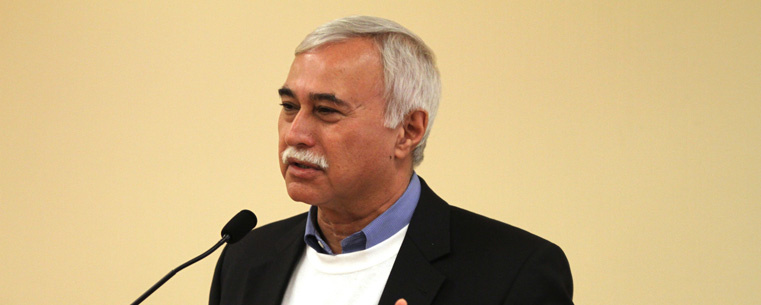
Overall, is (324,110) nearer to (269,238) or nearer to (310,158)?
(310,158)

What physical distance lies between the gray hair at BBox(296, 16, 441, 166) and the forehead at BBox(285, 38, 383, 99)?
0.7 inches

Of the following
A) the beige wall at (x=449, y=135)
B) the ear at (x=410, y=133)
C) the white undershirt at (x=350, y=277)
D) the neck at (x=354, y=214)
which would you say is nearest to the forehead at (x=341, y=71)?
the ear at (x=410, y=133)

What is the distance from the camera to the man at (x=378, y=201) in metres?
1.87

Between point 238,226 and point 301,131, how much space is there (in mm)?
243

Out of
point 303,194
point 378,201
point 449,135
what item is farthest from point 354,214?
point 449,135

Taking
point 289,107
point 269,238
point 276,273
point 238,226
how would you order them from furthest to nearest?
point 269,238 < point 276,273 < point 289,107 < point 238,226

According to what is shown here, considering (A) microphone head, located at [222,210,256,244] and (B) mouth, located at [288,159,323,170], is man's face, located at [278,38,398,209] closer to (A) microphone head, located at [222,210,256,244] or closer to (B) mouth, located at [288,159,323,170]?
(B) mouth, located at [288,159,323,170]

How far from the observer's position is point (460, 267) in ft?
6.25

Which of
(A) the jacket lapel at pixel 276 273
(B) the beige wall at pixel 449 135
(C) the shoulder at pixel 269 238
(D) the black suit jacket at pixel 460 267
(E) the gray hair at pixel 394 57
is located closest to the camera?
(D) the black suit jacket at pixel 460 267

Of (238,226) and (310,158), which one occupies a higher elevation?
(310,158)

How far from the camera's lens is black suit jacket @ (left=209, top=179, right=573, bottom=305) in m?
1.83

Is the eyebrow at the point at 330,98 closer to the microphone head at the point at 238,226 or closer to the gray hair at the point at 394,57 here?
the gray hair at the point at 394,57

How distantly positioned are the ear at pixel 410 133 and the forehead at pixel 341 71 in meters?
0.12

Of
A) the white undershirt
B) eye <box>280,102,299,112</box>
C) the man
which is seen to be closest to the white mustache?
the man
